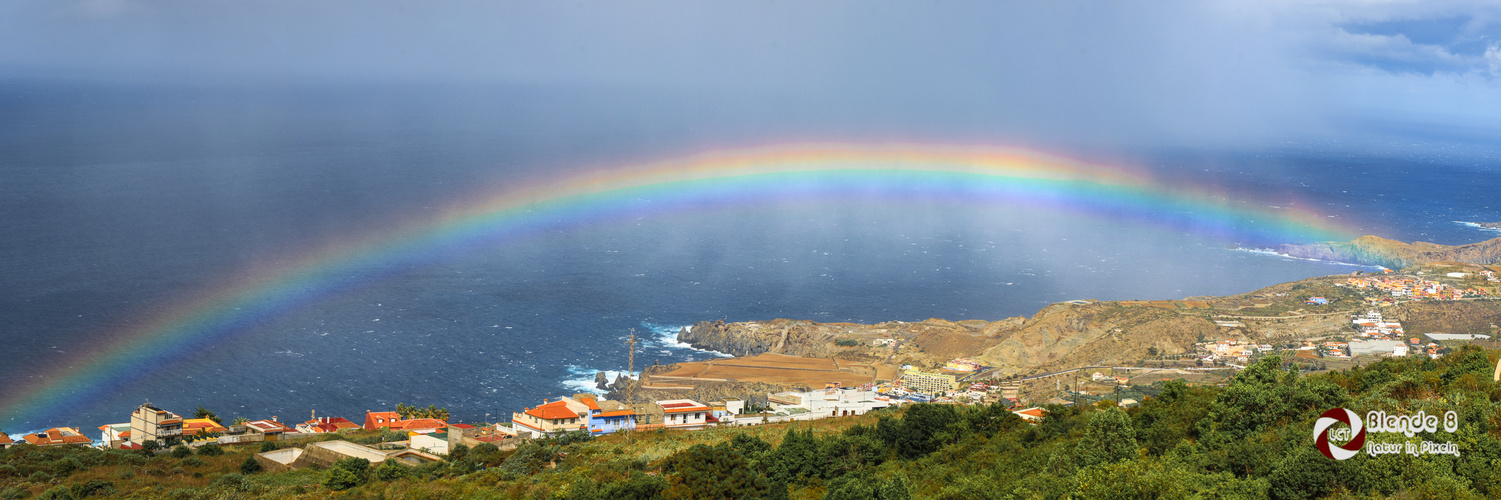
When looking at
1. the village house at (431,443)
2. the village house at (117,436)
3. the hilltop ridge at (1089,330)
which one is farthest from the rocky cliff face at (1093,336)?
the village house at (117,436)

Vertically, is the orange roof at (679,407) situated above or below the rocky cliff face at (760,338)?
below

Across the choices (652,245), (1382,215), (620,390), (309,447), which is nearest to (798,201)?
(652,245)

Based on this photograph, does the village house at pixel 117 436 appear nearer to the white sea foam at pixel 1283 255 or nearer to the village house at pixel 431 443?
the village house at pixel 431 443

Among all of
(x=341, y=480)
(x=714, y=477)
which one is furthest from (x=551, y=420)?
(x=714, y=477)

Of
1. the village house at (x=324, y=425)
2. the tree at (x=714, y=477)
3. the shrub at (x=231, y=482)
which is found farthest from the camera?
the village house at (x=324, y=425)

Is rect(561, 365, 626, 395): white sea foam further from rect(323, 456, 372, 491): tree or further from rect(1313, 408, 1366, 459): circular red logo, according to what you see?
rect(1313, 408, 1366, 459): circular red logo

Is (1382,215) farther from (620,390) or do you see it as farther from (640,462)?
(640,462)

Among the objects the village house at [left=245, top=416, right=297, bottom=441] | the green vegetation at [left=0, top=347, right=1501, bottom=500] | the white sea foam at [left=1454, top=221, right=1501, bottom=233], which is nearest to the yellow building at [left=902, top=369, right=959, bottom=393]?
the green vegetation at [left=0, top=347, right=1501, bottom=500]
